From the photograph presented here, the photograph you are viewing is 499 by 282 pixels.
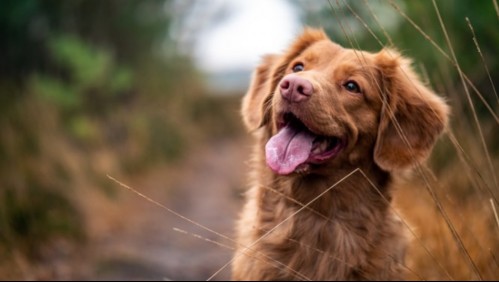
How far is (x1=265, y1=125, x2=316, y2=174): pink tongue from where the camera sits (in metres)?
2.87

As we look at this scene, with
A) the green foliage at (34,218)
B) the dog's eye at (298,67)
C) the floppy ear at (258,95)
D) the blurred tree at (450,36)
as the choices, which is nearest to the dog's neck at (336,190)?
the floppy ear at (258,95)

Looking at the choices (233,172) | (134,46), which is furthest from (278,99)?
(233,172)

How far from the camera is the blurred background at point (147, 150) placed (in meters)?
3.93

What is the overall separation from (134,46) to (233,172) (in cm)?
319

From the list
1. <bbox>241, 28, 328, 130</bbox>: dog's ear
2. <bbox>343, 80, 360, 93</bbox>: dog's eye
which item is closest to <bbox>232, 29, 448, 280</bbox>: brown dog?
<bbox>343, 80, 360, 93</bbox>: dog's eye

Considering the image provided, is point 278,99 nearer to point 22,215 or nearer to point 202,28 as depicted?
point 22,215

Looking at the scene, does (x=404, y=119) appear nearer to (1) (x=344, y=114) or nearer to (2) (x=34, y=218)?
(1) (x=344, y=114)

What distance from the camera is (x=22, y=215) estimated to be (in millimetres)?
4574

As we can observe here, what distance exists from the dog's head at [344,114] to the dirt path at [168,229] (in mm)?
662

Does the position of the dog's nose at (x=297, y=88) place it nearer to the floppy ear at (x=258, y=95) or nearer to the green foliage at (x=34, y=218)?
the floppy ear at (x=258, y=95)

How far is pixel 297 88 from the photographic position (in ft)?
8.98

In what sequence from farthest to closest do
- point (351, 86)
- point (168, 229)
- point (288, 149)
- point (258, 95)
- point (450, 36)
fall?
point (168, 229), point (450, 36), point (258, 95), point (351, 86), point (288, 149)

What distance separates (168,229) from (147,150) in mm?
2585

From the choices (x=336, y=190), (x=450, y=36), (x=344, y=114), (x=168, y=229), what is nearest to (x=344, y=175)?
(x=336, y=190)
